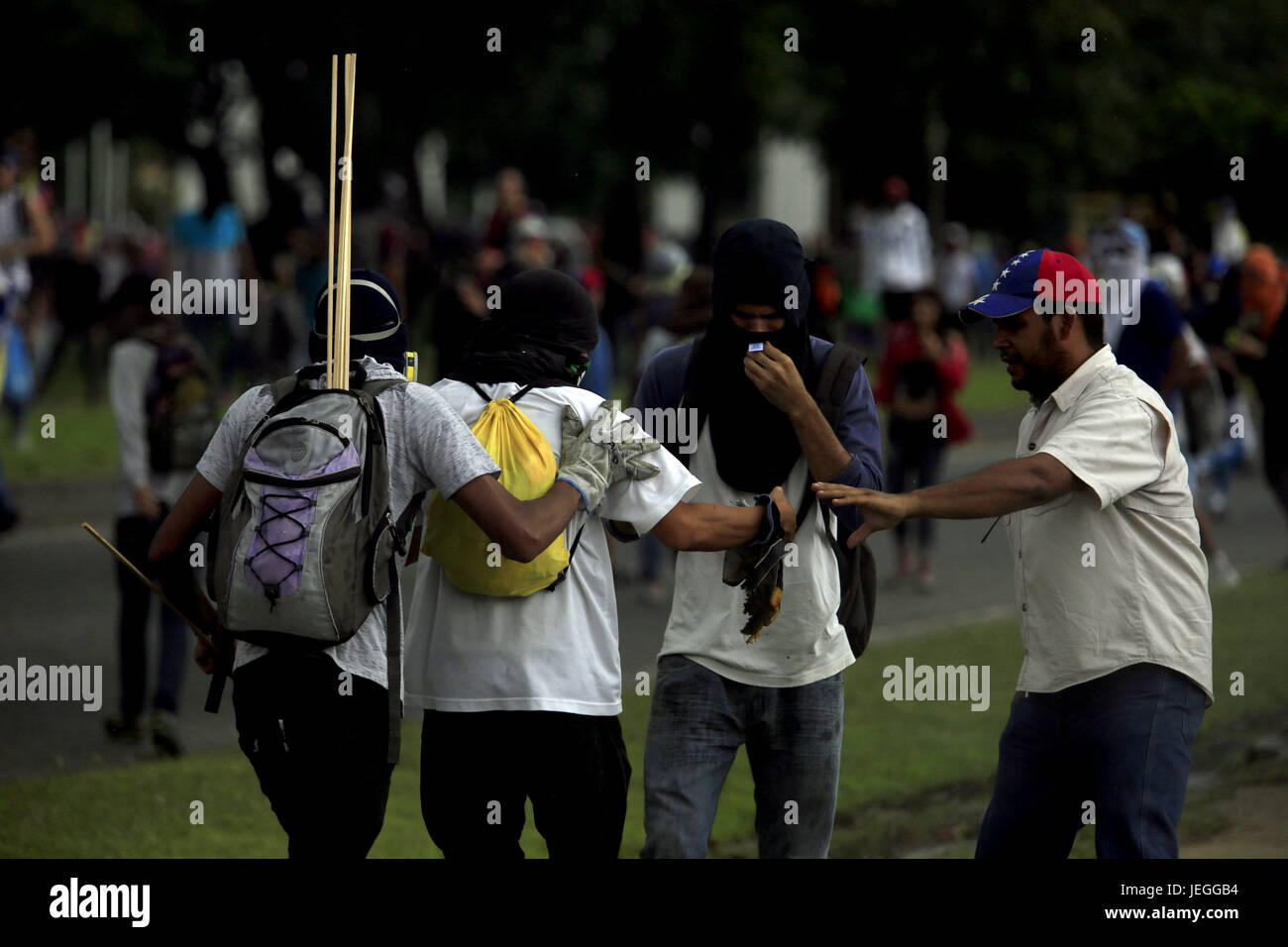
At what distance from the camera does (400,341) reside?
3.89 meters

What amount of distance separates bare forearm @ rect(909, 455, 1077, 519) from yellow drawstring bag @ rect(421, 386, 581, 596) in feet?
2.59

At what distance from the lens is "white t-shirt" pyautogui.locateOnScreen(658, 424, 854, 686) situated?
4141mm

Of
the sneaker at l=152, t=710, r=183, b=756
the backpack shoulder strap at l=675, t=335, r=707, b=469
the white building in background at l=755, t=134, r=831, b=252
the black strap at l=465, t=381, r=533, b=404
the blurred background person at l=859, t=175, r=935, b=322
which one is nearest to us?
the black strap at l=465, t=381, r=533, b=404

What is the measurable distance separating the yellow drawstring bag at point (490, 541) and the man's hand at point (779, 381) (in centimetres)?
52

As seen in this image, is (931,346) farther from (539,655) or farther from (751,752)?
(539,655)

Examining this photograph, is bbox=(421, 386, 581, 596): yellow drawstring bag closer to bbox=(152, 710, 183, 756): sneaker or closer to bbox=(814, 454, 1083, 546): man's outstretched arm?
bbox=(814, 454, 1083, 546): man's outstretched arm

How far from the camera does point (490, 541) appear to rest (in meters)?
3.76

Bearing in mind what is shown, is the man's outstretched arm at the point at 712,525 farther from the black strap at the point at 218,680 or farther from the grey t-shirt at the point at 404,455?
the black strap at the point at 218,680

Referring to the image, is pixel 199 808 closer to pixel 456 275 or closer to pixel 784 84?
pixel 456 275

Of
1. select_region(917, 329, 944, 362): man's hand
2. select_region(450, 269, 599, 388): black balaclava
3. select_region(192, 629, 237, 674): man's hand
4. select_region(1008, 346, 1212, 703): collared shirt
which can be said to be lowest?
select_region(192, 629, 237, 674): man's hand

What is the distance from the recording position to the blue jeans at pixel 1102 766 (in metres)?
3.89

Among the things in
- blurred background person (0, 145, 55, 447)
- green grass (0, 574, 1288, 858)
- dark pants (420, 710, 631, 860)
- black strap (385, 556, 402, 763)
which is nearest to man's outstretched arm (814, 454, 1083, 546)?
dark pants (420, 710, 631, 860)

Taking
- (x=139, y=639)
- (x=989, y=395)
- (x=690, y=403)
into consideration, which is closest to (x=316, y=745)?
(x=690, y=403)

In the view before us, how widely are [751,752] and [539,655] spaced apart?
681 mm
